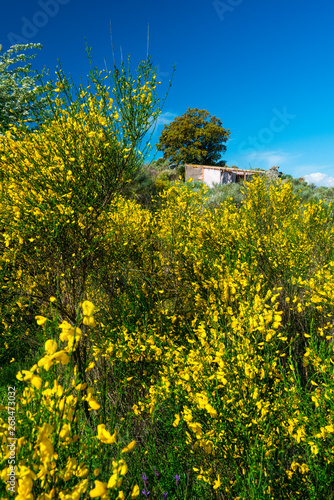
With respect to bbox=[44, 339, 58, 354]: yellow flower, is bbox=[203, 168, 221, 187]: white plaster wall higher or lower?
higher

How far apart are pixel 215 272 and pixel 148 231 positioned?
251cm

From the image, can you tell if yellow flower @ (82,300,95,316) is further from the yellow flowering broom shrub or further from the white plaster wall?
the white plaster wall

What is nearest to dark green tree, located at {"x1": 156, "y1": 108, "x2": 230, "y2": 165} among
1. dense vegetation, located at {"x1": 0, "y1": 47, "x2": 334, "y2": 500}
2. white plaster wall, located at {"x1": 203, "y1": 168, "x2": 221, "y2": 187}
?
white plaster wall, located at {"x1": 203, "y1": 168, "x2": 221, "y2": 187}

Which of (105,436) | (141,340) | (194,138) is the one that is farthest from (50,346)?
(194,138)

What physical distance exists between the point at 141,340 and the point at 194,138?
34334mm

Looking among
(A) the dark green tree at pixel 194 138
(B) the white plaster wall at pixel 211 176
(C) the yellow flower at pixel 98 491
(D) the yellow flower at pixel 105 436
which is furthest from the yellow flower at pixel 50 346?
(A) the dark green tree at pixel 194 138

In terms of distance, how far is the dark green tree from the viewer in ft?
111

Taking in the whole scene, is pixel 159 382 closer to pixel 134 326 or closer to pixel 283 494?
pixel 134 326

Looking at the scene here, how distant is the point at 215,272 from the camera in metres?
4.21

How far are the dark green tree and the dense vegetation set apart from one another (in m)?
29.0

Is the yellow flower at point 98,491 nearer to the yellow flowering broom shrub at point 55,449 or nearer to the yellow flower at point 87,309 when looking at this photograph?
the yellow flowering broom shrub at point 55,449

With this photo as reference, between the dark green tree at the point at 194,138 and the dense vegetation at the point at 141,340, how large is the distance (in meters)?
29.0

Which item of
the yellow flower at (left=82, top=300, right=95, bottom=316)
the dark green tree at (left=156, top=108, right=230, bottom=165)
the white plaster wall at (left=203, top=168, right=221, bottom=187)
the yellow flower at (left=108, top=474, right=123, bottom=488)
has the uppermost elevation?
the dark green tree at (left=156, top=108, right=230, bottom=165)

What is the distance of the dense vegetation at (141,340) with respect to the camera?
1.45 metres
